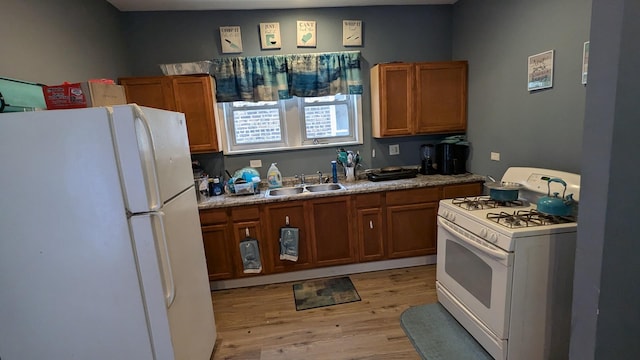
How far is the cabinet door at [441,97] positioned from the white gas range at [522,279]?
56.8 inches

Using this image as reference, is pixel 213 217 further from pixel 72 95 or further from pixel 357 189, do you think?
pixel 72 95

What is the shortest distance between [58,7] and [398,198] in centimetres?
316

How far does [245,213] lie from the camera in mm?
2814

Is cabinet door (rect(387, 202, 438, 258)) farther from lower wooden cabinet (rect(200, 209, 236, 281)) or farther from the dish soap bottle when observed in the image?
lower wooden cabinet (rect(200, 209, 236, 281))

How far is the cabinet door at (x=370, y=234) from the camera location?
300cm

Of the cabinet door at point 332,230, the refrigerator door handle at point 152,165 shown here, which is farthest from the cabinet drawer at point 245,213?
the refrigerator door handle at point 152,165

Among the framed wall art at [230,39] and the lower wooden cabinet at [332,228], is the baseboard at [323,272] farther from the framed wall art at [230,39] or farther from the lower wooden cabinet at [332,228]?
the framed wall art at [230,39]

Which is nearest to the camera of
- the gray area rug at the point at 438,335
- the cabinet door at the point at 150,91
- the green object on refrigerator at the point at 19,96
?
the green object on refrigerator at the point at 19,96

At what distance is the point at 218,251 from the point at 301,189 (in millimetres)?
1030

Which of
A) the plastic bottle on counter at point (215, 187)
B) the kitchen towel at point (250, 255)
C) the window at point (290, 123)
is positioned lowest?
the kitchen towel at point (250, 255)

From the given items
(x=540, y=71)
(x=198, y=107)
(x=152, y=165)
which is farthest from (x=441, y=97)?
(x=152, y=165)

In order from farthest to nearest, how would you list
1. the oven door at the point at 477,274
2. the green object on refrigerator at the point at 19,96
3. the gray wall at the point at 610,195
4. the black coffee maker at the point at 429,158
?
the black coffee maker at the point at 429,158, the oven door at the point at 477,274, the green object on refrigerator at the point at 19,96, the gray wall at the point at 610,195

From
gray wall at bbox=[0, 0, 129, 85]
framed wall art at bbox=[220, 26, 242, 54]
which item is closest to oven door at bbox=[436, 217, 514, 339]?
framed wall art at bbox=[220, 26, 242, 54]

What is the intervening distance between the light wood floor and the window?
5.08ft
